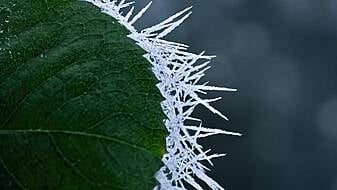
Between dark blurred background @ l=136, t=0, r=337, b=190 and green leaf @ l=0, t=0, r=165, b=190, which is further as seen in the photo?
dark blurred background @ l=136, t=0, r=337, b=190

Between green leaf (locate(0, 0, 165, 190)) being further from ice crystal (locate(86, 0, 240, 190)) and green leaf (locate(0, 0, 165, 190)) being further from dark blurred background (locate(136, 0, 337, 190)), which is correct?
dark blurred background (locate(136, 0, 337, 190))

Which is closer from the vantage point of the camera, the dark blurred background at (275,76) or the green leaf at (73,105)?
the green leaf at (73,105)

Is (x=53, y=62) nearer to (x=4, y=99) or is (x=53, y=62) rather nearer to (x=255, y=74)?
(x=4, y=99)

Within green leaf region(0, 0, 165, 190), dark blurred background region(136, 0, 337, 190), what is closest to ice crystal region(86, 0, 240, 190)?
green leaf region(0, 0, 165, 190)

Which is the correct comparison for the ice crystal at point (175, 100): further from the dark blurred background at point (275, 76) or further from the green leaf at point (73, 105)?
the dark blurred background at point (275, 76)

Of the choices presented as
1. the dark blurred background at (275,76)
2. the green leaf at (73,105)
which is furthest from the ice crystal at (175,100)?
the dark blurred background at (275,76)

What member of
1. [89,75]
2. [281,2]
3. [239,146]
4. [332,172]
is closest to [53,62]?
[89,75]

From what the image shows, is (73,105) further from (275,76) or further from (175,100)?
(275,76)
